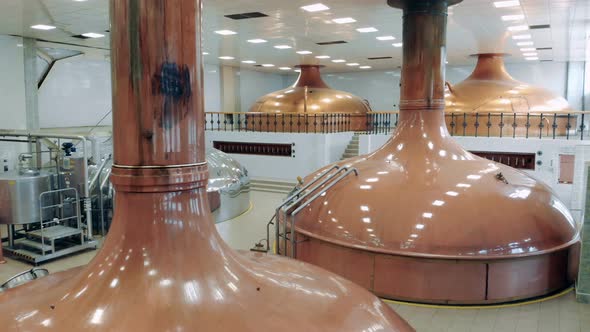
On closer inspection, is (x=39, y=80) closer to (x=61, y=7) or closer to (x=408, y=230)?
(x=61, y=7)

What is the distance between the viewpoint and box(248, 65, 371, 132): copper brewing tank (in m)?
15.4

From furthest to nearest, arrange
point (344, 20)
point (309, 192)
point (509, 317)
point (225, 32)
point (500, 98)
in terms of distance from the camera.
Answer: point (500, 98) → point (225, 32) → point (344, 20) → point (309, 192) → point (509, 317)

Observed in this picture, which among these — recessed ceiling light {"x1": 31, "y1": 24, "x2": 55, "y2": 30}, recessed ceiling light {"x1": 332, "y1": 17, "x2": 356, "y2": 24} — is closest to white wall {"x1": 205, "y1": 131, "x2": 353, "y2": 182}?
recessed ceiling light {"x1": 332, "y1": 17, "x2": 356, "y2": 24}

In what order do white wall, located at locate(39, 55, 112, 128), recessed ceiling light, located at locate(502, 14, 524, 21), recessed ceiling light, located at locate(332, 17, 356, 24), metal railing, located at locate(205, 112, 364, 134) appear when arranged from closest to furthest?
recessed ceiling light, located at locate(502, 14, 524, 21)
recessed ceiling light, located at locate(332, 17, 356, 24)
white wall, located at locate(39, 55, 112, 128)
metal railing, located at locate(205, 112, 364, 134)

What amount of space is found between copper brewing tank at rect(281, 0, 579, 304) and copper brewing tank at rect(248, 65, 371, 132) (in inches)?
329

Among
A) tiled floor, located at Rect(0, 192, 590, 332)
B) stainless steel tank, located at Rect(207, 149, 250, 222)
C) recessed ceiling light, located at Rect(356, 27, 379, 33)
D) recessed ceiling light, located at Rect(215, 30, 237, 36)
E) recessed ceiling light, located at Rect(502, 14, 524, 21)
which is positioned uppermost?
recessed ceiling light, located at Rect(215, 30, 237, 36)

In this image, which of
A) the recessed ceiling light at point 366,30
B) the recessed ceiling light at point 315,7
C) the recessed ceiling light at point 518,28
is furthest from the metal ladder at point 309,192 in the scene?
the recessed ceiling light at point 518,28

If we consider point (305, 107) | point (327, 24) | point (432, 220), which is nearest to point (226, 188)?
point (327, 24)

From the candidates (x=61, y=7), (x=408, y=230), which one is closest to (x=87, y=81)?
(x=61, y=7)

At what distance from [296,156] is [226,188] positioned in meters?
3.58

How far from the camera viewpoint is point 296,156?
→ 13297 millimetres

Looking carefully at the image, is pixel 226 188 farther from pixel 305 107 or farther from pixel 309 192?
pixel 305 107

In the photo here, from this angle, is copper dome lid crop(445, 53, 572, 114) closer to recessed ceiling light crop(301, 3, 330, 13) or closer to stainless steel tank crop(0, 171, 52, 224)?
recessed ceiling light crop(301, 3, 330, 13)

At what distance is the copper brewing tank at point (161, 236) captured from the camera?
219 centimetres
